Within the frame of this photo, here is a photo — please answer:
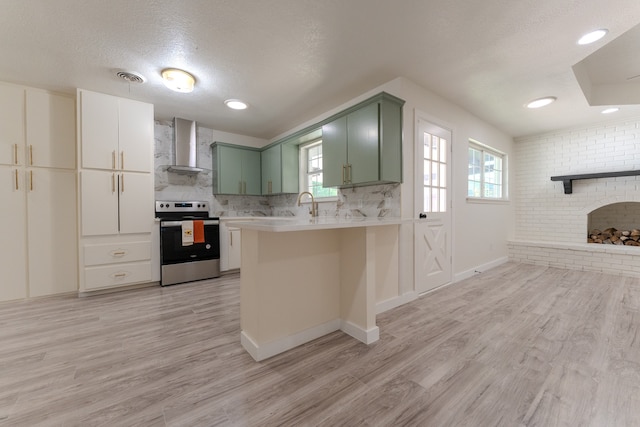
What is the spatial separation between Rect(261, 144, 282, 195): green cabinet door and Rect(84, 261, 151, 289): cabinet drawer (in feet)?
7.08

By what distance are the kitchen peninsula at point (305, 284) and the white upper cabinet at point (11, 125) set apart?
3.11m

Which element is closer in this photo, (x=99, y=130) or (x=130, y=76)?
(x=130, y=76)

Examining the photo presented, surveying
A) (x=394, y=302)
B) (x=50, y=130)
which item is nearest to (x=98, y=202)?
(x=50, y=130)

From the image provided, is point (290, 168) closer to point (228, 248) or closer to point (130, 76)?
point (228, 248)

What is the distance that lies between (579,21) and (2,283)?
5.99 metres

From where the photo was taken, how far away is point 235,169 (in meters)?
4.40

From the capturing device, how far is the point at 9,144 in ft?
8.90

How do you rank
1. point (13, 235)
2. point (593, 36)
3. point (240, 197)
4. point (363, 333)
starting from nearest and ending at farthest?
point (363, 333) < point (593, 36) < point (13, 235) < point (240, 197)

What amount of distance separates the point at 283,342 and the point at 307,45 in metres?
2.43

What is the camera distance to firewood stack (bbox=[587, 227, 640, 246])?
3955 mm

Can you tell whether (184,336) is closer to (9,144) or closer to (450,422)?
(450,422)

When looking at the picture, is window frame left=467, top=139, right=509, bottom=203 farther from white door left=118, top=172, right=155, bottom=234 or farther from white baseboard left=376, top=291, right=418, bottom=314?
white door left=118, top=172, right=155, bottom=234

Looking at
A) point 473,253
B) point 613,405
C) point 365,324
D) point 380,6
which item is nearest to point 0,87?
point 380,6

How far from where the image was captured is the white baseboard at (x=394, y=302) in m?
2.41
